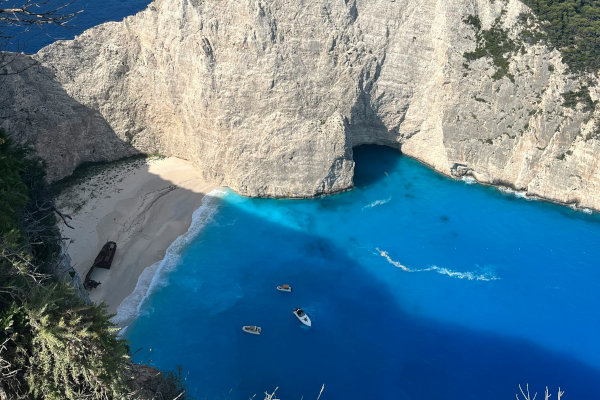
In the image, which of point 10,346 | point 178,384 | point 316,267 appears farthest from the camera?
point 316,267

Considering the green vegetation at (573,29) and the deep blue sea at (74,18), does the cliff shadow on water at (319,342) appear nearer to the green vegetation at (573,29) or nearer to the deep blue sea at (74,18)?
the green vegetation at (573,29)


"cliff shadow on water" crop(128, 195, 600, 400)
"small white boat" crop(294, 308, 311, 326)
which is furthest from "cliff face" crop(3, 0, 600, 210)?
"small white boat" crop(294, 308, 311, 326)

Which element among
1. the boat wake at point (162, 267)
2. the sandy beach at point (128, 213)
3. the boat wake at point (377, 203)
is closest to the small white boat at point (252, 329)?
the boat wake at point (162, 267)

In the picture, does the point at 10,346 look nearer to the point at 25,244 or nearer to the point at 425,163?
the point at 25,244

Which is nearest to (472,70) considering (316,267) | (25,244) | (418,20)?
(418,20)

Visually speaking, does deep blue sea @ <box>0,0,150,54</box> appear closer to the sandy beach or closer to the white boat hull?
the sandy beach

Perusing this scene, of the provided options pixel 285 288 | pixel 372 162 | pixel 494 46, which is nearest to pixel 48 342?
pixel 285 288

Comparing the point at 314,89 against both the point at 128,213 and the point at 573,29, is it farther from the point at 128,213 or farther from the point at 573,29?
the point at 573,29
